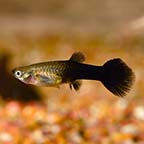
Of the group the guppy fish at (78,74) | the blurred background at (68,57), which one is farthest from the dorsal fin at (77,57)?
the blurred background at (68,57)

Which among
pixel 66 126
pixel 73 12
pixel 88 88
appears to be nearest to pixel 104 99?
pixel 88 88

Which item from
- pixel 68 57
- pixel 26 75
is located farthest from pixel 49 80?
pixel 68 57

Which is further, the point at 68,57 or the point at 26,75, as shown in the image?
the point at 68,57

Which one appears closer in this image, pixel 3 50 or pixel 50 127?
pixel 50 127

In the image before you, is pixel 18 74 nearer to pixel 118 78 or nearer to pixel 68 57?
pixel 118 78

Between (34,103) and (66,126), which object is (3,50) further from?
(66,126)

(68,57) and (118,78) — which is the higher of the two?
(68,57)

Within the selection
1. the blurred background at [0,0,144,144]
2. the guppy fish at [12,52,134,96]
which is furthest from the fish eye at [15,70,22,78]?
the blurred background at [0,0,144,144]
